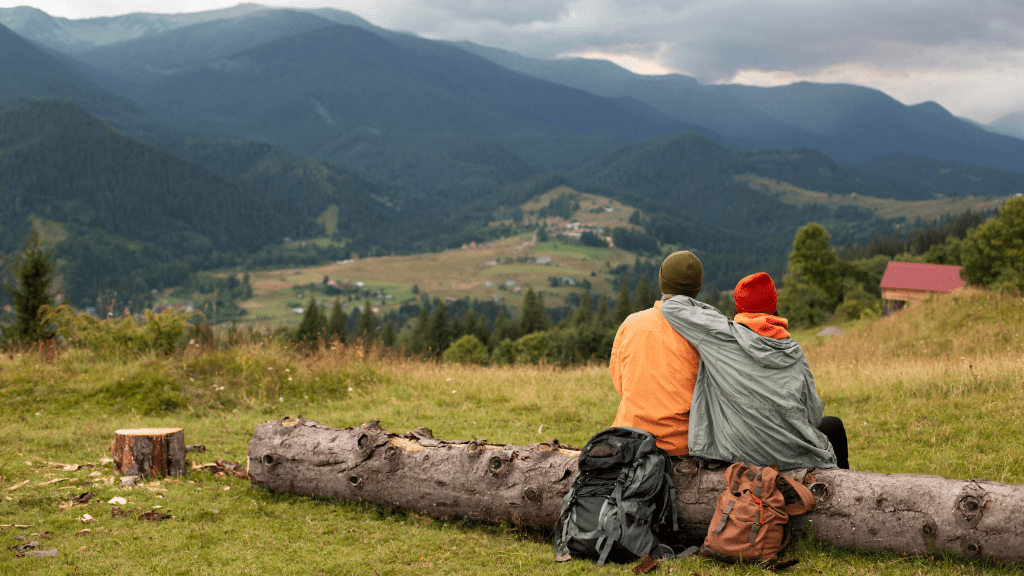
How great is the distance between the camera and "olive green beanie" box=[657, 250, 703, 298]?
5016 mm

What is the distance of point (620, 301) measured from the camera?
81562mm

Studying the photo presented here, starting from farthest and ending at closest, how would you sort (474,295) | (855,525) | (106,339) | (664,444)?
1. (474,295)
2. (106,339)
3. (664,444)
4. (855,525)

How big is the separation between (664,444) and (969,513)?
Answer: 83.0 inches

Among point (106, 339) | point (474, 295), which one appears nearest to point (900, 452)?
point (106, 339)

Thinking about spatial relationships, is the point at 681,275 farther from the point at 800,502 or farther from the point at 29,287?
the point at 29,287

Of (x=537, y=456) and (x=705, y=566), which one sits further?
(x=537, y=456)

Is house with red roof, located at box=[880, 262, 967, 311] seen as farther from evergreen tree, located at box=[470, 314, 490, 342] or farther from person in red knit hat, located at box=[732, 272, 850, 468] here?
person in red knit hat, located at box=[732, 272, 850, 468]

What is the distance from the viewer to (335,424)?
31.2ft

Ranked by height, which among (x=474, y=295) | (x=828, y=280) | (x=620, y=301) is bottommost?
(x=474, y=295)

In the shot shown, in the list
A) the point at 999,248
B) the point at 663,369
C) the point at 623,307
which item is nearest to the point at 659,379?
the point at 663,369

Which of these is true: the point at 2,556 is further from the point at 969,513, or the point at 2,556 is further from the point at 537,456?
the point at 969,513

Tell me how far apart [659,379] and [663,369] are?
0.09 meters

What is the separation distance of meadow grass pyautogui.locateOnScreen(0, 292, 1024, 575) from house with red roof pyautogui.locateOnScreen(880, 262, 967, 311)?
42212 millimetres

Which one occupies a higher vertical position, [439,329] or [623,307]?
[623,307]
